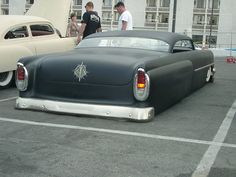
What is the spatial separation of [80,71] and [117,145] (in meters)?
1.48

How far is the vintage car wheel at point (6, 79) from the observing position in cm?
806

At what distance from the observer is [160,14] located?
69.7 metres

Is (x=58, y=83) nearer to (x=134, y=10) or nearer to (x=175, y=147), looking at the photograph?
(x=175, y=147)

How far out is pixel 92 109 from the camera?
5.39 metres

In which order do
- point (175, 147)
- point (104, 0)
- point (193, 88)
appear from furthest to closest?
point (104, 0) < point (193, 88) < point (175, 147)

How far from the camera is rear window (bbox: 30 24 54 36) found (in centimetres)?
913

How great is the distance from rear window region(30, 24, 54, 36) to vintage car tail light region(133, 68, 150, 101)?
4.45 m

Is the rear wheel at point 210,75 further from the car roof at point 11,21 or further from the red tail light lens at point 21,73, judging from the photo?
the red tail light lens at point 21,73

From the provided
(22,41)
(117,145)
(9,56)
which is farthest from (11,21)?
(117,145)

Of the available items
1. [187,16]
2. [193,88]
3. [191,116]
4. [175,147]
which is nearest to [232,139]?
[175,147]

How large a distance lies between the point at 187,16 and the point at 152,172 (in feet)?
211

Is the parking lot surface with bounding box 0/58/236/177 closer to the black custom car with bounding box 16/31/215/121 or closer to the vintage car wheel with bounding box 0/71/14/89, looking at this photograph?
the black custom car with bounding box 16/31/215/121

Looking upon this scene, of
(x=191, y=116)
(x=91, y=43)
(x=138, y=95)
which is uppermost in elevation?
(x=91, y=43)

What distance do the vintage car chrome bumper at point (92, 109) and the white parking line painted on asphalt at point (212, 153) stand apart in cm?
91
